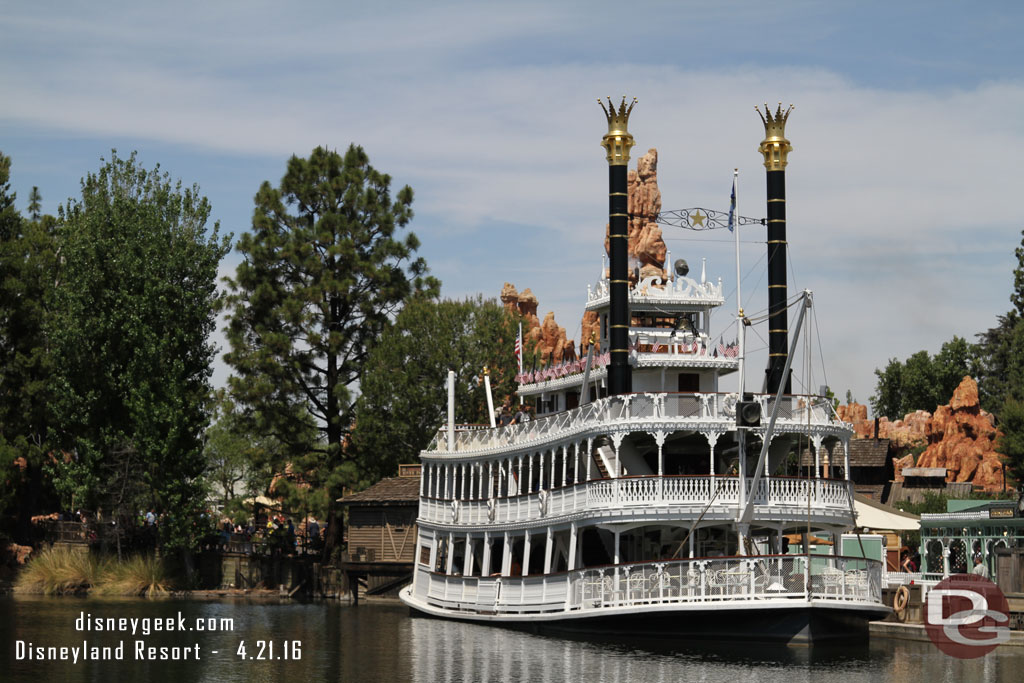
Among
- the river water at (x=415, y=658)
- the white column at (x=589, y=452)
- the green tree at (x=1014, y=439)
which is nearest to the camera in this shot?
the river water at (x=415, y=658)

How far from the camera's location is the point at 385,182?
6788cm

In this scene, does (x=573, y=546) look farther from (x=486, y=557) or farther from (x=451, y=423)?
(x=451, y=423)

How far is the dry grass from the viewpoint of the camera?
57.2m

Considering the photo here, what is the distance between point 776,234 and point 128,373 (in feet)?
91.1

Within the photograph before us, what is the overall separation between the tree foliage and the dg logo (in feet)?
254

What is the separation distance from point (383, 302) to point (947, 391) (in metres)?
63.2

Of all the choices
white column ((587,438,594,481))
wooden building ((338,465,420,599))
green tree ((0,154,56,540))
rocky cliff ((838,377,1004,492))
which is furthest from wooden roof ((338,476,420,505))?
rocky cliff ((838,377,1004,492))

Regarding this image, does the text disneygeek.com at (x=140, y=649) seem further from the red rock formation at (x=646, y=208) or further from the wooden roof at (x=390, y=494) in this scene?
the red rock formation at (x=646, y=208)

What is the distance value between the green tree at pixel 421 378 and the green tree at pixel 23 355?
13839 mm

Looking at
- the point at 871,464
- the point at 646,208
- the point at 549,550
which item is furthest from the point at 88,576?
the point at 646,208

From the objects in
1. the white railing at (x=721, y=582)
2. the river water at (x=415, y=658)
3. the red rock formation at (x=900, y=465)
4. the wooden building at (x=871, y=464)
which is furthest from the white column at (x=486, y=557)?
the red rock formation at (x=900, y=465)

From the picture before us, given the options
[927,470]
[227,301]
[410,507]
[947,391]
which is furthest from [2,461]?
[947,391]

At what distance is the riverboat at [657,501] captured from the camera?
3306 cm

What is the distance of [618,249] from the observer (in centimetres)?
3969
